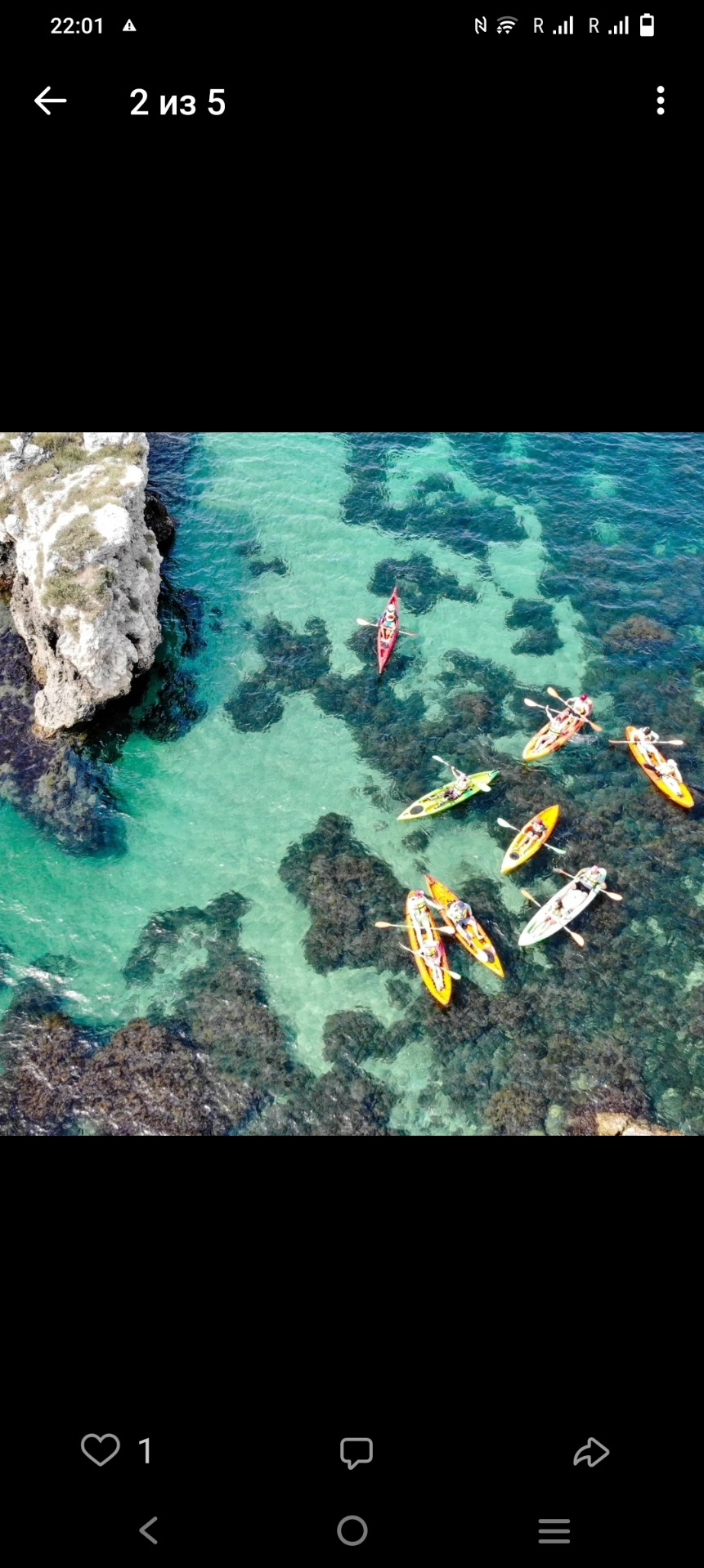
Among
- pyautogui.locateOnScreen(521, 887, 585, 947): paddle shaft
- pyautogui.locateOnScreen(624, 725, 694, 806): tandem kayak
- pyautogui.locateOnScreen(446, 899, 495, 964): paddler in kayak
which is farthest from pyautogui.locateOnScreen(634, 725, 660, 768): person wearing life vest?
pyautogui.locateOnScreen(446, 899, 495, 964): paddler in kayak

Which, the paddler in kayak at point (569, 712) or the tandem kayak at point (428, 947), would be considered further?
the paddler in kayak at point (569, 712)

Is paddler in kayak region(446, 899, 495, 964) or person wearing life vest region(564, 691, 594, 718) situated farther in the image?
person wearing life vest region(564, 691, 594, 718)

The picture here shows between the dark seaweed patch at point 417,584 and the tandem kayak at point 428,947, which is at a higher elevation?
the dark seaweed patch at point 417,584

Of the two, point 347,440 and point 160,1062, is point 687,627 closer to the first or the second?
point 347,440

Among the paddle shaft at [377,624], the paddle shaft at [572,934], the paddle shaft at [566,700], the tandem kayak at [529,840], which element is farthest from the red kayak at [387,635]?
the paddle shaft at [572,934]

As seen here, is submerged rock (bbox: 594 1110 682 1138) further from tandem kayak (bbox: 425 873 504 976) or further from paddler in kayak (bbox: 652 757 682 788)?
paddler in kayak (bbox: 652 757 682 788)

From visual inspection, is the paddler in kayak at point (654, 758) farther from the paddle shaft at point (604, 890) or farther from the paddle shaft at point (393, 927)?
the paddle shaft at point (393, 927)
